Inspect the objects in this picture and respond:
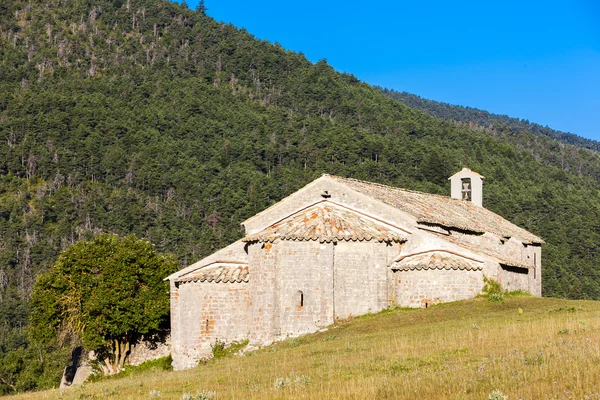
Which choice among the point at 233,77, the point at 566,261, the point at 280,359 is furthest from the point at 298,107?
the point at 280,359

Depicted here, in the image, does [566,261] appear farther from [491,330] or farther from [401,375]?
[401,375]

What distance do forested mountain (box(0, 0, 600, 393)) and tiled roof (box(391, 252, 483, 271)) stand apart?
140ft

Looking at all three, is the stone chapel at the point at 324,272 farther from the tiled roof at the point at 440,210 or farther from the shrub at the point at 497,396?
the shrub at the point at 497,396

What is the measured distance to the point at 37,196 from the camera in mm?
119250

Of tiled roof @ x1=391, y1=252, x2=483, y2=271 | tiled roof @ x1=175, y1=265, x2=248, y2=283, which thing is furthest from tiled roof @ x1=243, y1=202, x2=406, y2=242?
tiled roof @ x1=175, y1=265, x2=248, y2=283

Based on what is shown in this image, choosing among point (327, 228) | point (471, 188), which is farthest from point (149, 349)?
point (471, 188)

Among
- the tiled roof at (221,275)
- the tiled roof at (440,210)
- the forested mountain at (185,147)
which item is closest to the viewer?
the tiled roof at (221,275)

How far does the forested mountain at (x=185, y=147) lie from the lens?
327ft

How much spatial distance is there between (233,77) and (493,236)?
14067 cm

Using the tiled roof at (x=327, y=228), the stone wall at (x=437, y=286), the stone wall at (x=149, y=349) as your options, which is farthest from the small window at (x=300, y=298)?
the stone wall at (x=149, y=349)

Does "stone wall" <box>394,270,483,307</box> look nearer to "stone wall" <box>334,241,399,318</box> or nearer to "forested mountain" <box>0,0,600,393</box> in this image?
"stone wall" <box>334,241,399,318</box>

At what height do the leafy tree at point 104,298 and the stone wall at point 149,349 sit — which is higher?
the leafy tree at point 104,298

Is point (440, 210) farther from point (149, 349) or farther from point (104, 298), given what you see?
point (104, 298)

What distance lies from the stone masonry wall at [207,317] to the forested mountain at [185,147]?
35.5m
